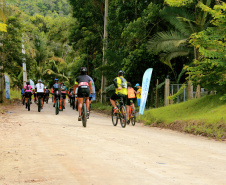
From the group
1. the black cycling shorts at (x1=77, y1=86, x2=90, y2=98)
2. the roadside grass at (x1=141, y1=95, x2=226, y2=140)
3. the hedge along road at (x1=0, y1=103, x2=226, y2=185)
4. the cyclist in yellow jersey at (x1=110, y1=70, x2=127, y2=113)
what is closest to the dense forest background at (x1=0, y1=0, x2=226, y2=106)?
the roadside grass at (x1=141, y1=95, x2=226, y2=140)

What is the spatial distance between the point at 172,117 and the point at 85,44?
23079mm

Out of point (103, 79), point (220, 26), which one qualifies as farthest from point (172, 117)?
point (103, 79)

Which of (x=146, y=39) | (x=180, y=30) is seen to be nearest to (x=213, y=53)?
(x=180, y=30)

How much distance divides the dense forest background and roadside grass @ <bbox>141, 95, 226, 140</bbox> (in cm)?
87

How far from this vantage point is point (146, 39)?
2597cm

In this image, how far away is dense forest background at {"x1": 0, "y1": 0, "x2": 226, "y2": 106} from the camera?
49.7ft

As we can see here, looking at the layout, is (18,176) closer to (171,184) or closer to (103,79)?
(171,184)

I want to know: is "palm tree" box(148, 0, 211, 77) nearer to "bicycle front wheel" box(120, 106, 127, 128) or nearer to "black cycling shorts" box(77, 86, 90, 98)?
"bicycle front wheel" box(120, 106, 127, 128)

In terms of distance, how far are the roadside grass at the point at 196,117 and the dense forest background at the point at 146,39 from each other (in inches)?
34.1

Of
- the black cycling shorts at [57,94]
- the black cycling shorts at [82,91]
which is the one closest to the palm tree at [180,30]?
the black cycling shorts at [57,94]

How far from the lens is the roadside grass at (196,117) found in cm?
1255

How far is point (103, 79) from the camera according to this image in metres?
34.9

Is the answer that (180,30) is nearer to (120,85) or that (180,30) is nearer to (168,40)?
(168,40)

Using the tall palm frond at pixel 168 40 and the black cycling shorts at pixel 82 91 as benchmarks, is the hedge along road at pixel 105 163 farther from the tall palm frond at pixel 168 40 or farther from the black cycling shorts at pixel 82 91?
the tall palm frond at pixel 168 40
